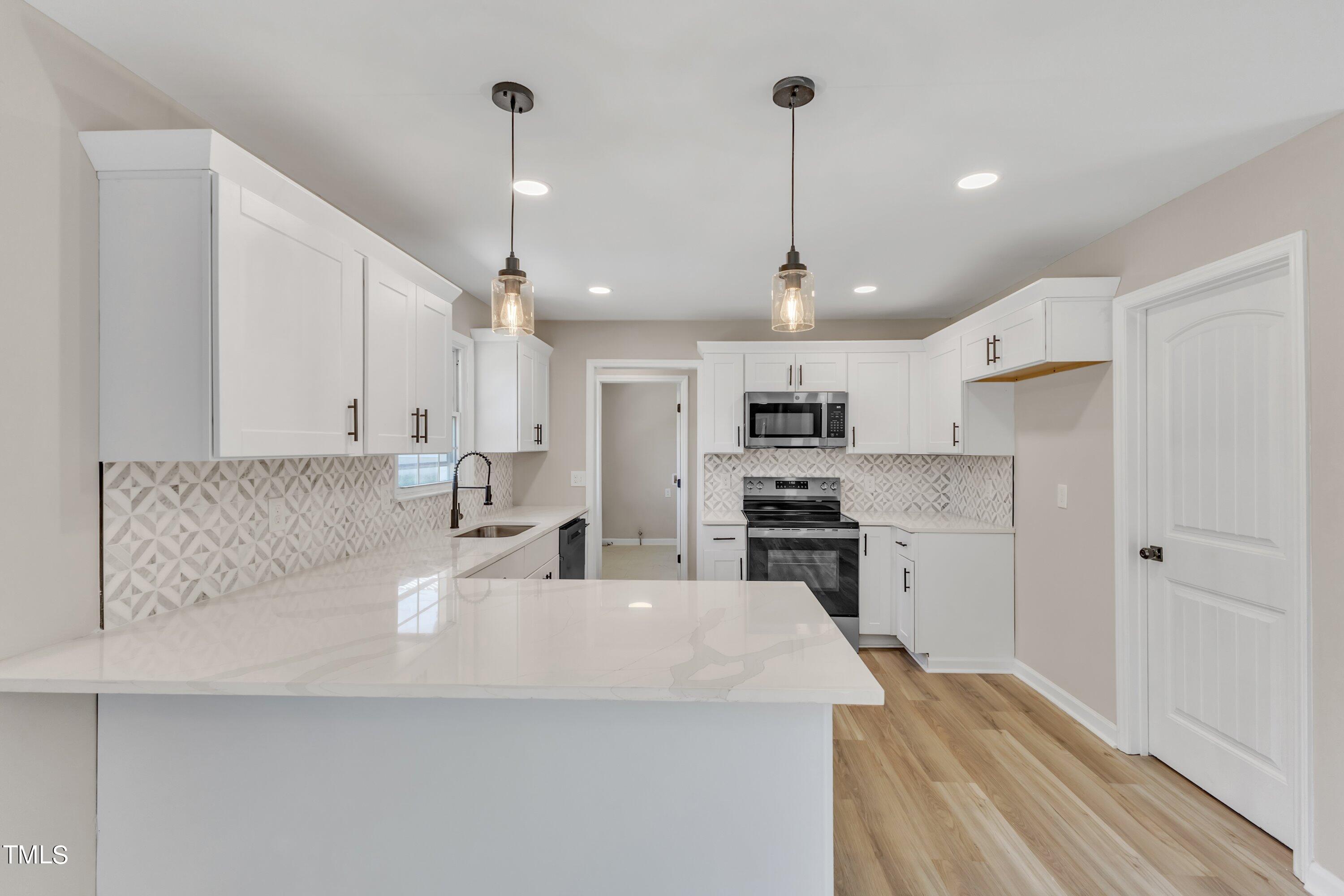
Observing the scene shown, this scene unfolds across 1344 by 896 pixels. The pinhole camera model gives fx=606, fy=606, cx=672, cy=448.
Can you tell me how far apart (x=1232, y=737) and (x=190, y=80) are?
4.02m

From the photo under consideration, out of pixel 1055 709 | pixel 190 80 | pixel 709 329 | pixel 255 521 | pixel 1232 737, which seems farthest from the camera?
pixel 709 329

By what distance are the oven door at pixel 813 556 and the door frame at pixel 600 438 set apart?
90cm

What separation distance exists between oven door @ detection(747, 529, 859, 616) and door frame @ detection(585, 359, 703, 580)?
0.90 metres

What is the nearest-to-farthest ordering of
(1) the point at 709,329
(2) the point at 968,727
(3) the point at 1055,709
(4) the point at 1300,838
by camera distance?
(4) the point at 1300,838, (2) the point at 968,727, (3) the point at 1055,709, (1) the point at 709,329

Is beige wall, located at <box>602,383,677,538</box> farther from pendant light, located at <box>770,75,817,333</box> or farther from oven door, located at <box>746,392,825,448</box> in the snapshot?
pendant light, located at <box>770,75,817,333</box>

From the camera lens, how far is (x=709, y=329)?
187 inches

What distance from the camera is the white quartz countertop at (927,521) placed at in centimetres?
378

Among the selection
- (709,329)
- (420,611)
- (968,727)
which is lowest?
(968,727)

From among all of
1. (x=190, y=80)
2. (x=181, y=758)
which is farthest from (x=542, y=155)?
(x=181, y=758)

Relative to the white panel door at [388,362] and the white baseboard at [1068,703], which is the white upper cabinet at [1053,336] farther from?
the white panel door at [388,362]

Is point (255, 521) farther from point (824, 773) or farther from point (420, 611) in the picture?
point (824, 773)

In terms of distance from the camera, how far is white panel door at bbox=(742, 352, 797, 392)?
14.3 feet

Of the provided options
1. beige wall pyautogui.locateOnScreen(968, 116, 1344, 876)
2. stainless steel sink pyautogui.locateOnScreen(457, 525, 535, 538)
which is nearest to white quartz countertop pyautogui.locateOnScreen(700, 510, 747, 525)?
stainless steel sink pyautogui.locateOnScreen(457, 525, 535, 538)

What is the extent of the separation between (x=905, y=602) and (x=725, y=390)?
1.88 metres
